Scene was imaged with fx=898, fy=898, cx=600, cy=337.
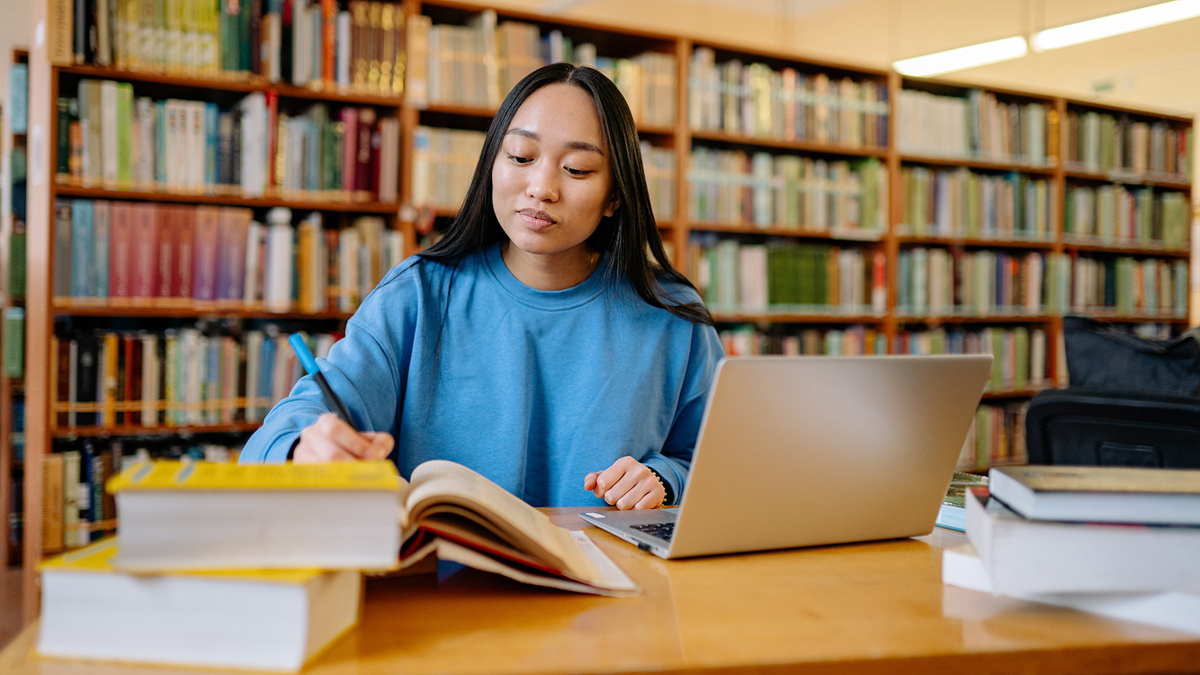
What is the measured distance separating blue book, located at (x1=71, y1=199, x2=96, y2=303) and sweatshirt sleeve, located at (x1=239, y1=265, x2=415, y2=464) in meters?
1.82

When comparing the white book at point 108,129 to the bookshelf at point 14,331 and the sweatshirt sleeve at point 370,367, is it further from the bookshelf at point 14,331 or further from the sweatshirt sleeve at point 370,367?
the sweatshirt sleeve at point 370,367

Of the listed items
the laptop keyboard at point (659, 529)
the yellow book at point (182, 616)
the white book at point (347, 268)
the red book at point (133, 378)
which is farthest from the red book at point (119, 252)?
the yellow book at point (182, 616)

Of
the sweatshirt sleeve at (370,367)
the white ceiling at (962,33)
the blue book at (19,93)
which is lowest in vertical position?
the sweatshirt sleeve at (370,367)

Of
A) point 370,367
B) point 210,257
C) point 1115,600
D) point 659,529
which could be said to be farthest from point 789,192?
point 1115,600

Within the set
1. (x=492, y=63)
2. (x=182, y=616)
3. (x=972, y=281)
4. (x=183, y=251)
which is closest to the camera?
(x=182, y=616)

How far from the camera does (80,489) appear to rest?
108 inches

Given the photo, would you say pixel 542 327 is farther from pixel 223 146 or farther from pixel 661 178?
pixel 661 178

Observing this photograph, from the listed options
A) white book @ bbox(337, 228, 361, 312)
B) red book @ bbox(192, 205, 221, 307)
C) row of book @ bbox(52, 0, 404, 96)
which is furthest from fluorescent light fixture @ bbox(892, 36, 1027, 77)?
red book @ bbox(192, 205, 221, 307)

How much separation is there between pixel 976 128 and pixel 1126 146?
109cm

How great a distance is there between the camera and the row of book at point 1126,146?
178 inches

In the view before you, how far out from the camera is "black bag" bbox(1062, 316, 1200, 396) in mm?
2080

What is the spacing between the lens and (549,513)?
1141mm

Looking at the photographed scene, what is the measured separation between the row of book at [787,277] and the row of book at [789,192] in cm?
11

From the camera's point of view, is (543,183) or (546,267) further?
(546,267)
